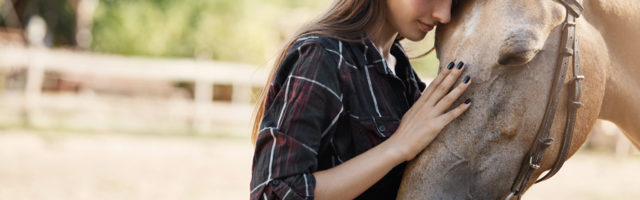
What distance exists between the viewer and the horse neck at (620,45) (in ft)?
6.20

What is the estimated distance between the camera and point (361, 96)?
1720mm

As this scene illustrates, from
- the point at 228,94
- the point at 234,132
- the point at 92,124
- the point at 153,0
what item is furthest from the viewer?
the point at 153,0

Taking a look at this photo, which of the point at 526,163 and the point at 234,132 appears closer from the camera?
the point at 526,163

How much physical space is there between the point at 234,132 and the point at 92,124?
7.74 ft

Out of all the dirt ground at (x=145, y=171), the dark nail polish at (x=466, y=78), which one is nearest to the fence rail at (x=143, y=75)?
the dirt ground at (x=145, y=171)

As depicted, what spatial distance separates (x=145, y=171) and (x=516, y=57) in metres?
7.37

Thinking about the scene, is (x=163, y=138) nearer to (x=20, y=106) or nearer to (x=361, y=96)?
(x=20, y=106)

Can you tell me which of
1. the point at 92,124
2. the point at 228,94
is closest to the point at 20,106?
the point at 92,124

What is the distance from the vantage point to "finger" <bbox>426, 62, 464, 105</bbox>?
5.52ft

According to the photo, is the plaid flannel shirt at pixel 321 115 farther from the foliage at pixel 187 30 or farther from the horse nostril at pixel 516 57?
the foliage at pixel 187 30

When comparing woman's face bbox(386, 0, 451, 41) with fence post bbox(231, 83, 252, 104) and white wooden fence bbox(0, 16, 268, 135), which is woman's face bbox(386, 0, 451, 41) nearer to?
white wooden fence bbox(0, 16, 268, 135)

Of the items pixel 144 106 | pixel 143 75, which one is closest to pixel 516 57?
pixel 143 75

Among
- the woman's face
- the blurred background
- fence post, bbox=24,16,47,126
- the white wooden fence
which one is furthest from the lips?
the white wooden fence

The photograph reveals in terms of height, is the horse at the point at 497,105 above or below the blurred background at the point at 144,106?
above
